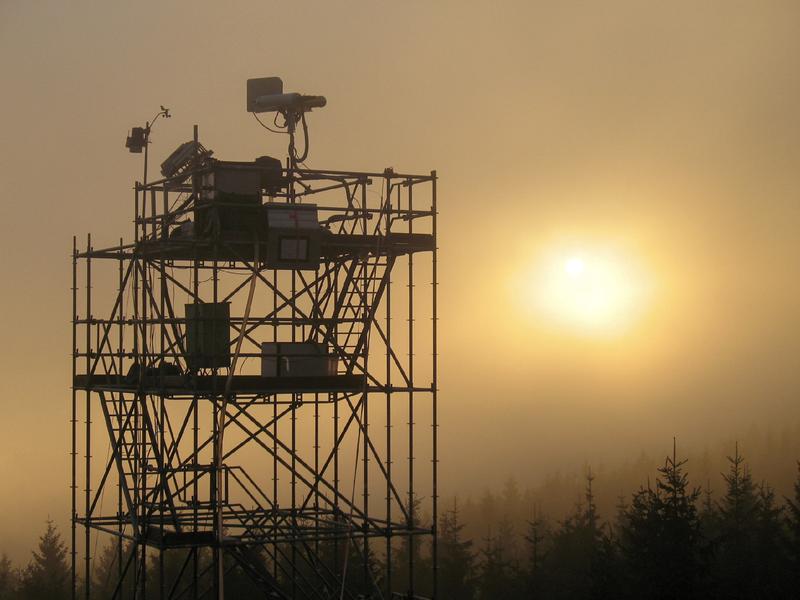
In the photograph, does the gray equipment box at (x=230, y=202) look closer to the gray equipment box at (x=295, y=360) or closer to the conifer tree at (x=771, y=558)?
the gray equipment box at (x=295, y=360)

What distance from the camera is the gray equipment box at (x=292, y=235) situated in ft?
103

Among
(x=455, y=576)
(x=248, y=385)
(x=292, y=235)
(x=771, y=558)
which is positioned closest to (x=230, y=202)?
(x=292, y=235)

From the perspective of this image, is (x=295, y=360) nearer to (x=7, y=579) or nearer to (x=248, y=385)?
(x=248, y=385)

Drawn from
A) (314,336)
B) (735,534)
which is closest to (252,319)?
(314,336)

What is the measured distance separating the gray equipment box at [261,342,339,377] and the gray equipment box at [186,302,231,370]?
948mm

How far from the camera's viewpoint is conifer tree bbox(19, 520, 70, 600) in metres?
78.0

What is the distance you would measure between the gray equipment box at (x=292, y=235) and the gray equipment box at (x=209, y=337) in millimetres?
1653

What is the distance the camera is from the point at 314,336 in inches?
1325

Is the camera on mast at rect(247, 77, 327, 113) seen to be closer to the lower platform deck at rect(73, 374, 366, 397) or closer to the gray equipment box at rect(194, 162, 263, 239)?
the gray equipment box at rect(194, 162, 263, 239)

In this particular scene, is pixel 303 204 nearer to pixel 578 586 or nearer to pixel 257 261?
pixel 257 261

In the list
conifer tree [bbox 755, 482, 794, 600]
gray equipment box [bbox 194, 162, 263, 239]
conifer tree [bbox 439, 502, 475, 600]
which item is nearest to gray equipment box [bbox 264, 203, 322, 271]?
gray equipment box [bbox 194, 162, 263, 239]

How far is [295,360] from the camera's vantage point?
32344 mm

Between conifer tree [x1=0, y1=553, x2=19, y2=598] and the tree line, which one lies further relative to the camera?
conifer tree [x1=0, y1=553, x2=19, y2=598]

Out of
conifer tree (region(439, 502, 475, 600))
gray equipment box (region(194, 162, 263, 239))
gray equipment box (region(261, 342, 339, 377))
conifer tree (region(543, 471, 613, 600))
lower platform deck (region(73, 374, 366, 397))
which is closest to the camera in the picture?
lower platform deck (region(73, 374, 366, 397))
